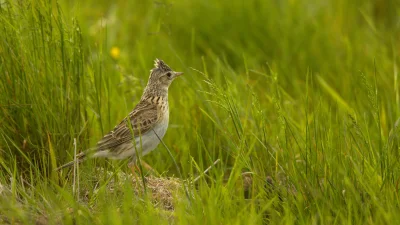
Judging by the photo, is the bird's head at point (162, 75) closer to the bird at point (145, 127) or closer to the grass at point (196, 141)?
the bird at point (145, 127)

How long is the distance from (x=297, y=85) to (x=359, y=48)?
51.0 inches

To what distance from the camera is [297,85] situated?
8.41m

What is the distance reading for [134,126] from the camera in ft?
21.4

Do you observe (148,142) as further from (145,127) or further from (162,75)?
(162,75)

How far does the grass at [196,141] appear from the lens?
4863 mm

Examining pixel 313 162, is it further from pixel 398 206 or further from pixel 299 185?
pixel 398 206

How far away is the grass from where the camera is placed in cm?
486

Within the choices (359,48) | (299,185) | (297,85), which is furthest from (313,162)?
(359,48)

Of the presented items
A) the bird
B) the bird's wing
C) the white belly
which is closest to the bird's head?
the bird

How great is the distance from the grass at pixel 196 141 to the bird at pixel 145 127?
0.15m

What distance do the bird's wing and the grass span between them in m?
0.17

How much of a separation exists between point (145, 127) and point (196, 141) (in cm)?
49

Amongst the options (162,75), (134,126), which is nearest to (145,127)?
(134,126)

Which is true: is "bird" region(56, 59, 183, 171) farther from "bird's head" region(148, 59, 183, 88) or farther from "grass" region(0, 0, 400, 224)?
"grass" region(0, 0, 400, 224)
